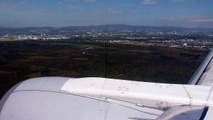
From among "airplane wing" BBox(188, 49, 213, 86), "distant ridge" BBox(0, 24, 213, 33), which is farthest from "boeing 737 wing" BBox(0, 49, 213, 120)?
"airplane wing" BBox(188, 49, 213, 86)

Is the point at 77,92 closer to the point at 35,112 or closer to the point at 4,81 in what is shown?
the point at 35,112

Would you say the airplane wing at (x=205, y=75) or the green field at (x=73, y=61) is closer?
the airplane wing at (x=205, y=75)

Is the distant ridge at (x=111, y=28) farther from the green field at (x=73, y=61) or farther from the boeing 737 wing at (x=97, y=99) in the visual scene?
the boeing 737 wing at (x=97, y=99)


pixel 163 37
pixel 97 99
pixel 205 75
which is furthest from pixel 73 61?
pixel 97 99

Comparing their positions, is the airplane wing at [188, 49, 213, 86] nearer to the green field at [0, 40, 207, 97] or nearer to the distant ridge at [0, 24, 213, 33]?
the distant ridge at [0, 24, 213, 33]

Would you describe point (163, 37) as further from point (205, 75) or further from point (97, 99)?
point (97, 99)

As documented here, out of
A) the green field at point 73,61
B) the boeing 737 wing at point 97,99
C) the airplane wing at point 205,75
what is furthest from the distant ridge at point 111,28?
the airplane wing at point 205,75

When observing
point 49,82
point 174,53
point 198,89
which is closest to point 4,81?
point 174,53
